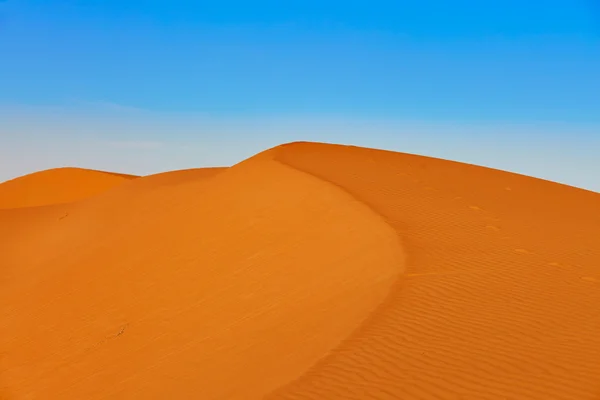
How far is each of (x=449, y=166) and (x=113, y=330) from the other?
15.0 m

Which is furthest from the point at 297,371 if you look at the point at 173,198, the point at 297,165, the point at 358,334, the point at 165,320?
the point at 173,198

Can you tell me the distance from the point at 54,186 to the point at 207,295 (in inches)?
1618

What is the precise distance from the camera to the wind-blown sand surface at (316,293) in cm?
712

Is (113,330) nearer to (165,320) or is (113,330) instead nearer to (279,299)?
(165,320)

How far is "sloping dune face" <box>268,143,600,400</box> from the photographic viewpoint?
258 inches

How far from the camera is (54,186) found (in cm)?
4909

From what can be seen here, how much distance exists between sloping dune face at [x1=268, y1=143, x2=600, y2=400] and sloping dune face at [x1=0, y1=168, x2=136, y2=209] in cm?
3548

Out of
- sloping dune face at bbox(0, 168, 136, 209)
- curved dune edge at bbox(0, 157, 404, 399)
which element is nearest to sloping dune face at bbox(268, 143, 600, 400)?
curved dune edge at bbox(0, 157, 404, 399)

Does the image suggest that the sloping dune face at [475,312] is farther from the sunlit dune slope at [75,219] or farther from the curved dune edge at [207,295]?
the sunlit dune slope at [75,219]

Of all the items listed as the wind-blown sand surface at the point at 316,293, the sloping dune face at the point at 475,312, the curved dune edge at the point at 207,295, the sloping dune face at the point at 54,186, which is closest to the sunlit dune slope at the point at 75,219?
the wind-blown sand surface at the point at 316,293

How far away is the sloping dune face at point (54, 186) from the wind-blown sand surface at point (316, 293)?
89.9ft

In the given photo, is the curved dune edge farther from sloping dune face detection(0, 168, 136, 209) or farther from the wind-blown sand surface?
sloping dune face detection(0, 168, 136, 209)

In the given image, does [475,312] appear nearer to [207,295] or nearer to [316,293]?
[316,293]

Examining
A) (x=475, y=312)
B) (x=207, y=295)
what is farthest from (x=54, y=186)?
(x=475, y=312)
